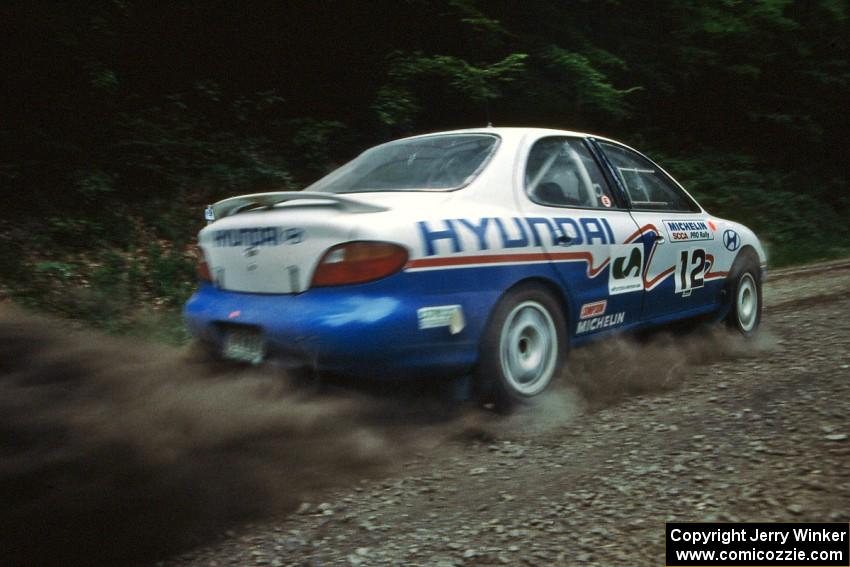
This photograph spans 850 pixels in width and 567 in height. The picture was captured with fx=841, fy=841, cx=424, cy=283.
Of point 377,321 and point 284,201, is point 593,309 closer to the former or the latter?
point 377,321

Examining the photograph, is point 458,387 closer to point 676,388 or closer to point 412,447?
point 412,447

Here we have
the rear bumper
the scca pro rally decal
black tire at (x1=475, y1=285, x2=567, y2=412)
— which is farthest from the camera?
the scca pro rally decal

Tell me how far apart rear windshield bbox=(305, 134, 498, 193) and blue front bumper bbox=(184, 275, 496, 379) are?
2.49 ft

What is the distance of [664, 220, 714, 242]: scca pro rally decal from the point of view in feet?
18.4

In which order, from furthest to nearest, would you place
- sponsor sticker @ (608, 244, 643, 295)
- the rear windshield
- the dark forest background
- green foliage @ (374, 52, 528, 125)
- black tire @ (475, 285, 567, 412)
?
1. green foliage @ (374, 52, 528, 125)
2. the dark forest background
3. sponsor sticker @ (608, 244, 643, 295)
4. the rear windshield
5. black tire @ (475, 285, 567, 412)

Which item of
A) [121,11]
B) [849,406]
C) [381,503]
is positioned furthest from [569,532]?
[121,11]

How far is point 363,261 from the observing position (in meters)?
3.83

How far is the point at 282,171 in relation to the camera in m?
10.9

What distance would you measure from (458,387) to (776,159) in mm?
17013

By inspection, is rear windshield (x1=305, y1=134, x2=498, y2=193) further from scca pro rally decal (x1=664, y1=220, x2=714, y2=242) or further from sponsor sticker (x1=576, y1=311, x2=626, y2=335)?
scca pro rally decal (x1=664, y1=220, x2=714, y2=242)

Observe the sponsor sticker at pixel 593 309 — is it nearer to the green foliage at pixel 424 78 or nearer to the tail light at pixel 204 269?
the tail light at pixel 204 269

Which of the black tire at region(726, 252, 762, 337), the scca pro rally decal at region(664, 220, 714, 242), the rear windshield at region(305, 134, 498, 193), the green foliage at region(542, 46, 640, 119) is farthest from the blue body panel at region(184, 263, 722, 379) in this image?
the green foliage at region(542, 46, 640, 119)

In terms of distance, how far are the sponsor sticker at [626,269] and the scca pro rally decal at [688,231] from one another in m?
0.47

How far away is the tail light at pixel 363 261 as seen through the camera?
12.5ft
